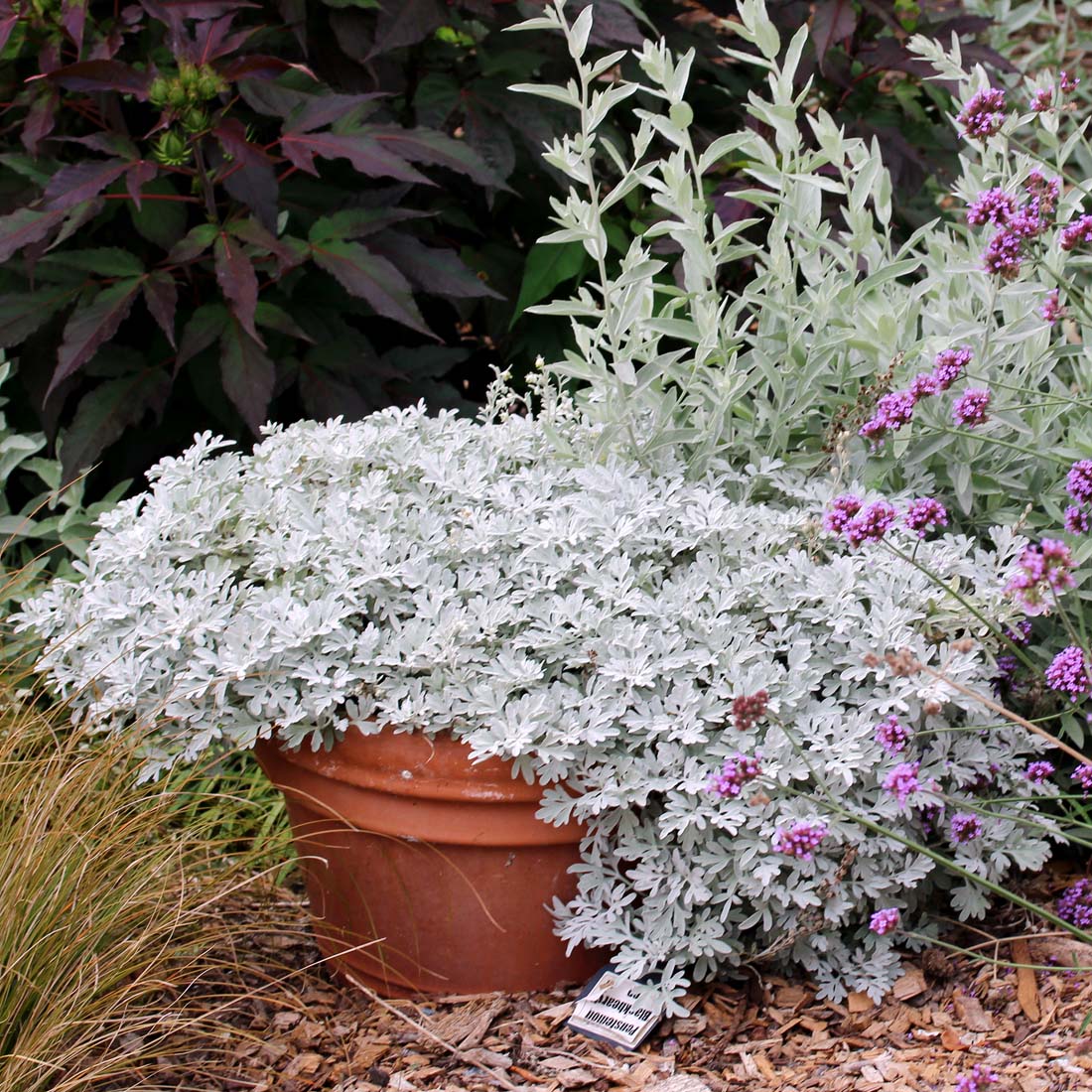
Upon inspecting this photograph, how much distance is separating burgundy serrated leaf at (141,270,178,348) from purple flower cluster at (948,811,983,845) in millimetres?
1640

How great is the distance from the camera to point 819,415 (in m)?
2.39

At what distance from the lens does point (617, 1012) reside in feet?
6.24

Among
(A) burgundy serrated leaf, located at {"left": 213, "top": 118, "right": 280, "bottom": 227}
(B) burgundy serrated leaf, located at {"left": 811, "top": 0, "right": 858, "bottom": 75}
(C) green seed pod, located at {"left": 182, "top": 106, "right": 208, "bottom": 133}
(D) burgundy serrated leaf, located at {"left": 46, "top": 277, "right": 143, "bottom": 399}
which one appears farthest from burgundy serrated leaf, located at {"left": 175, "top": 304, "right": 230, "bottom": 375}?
(B) burgundy serrated leaf, located at {"left": 811, "top": 0, "right": 858, "bottom": 75}

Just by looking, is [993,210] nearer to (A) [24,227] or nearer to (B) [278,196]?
(B) [278,196]

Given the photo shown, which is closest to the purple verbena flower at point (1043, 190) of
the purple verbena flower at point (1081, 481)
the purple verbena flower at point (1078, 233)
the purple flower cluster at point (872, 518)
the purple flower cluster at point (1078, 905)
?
the purple verbena flower at point (1078, 233)

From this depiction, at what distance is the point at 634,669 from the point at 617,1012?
1.68 feet

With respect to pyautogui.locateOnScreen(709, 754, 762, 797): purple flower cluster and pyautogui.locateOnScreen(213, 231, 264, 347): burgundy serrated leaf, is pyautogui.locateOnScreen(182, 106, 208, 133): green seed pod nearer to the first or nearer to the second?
pyautogui.locateOnScreen(213, 231, 264, 347): burgundy serrated leaf

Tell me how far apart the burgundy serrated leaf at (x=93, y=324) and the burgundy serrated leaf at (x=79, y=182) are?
0.62 feet

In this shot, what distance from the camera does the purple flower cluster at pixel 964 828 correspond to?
1.89 metres

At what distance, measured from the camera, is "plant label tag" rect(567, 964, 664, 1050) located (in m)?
1.87

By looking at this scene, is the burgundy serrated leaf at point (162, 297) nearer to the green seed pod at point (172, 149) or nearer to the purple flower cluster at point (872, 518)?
the green seed pod at point (172, 149)

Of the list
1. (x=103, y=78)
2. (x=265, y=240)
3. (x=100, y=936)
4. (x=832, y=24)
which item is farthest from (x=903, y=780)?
(x=832, y=24)

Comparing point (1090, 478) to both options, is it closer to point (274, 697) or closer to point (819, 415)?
point (819, 415)

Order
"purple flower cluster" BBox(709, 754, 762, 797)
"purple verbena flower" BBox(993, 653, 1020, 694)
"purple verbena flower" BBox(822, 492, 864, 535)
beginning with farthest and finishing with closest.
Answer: "purple verbena flower" BBox(993, 653, 1020, 694) < "purple verbena flower" BBox(822, 492, 864, 535) < "purple flower cluster" BBox(709, 754, 762, 797)
